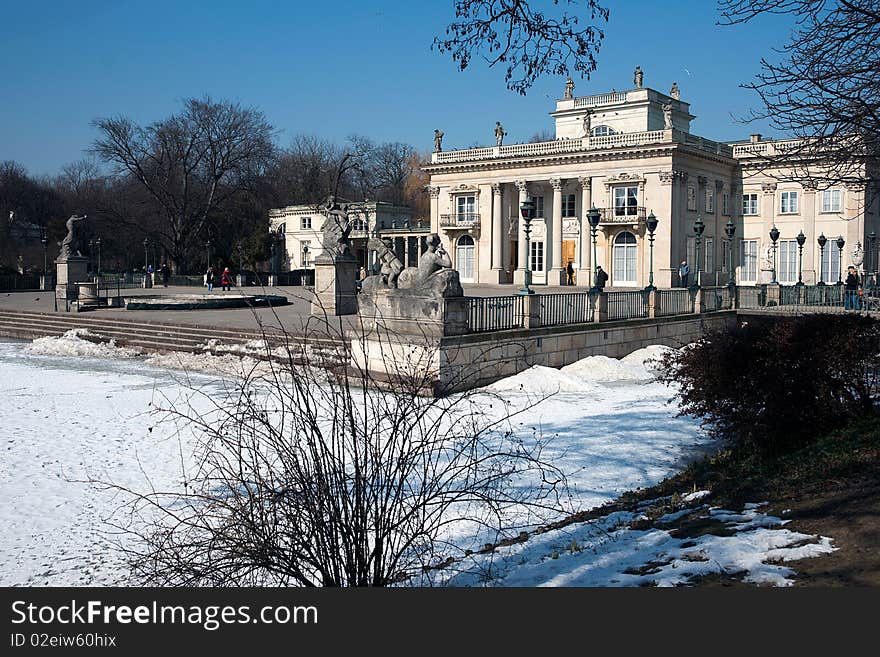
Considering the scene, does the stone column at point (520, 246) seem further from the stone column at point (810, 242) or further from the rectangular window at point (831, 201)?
the rectangular window at point (831, 201)

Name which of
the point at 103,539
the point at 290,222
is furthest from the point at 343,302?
the point at 290,222

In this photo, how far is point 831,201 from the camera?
54000mm

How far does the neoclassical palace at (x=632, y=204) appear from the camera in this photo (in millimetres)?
52594

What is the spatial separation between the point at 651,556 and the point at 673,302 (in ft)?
72.1

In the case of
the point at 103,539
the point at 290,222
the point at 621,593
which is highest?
the point at 290,222

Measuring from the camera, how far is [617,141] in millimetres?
53844

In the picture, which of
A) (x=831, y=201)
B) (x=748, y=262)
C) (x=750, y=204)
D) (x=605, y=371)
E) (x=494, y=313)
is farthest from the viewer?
(x=748, y=262)

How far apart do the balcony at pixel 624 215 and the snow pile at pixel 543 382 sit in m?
36.0

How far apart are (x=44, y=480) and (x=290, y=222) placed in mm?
65750

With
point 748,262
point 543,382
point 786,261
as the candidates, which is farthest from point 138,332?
point 748,262

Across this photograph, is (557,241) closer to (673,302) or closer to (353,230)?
(353,230)

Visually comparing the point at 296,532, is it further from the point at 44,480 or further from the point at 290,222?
the point at 290,222

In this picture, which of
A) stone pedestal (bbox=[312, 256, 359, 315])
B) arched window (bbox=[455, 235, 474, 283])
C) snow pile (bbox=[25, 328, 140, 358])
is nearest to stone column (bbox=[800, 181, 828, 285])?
arched window (bbox=[455, 235, 474, 283])

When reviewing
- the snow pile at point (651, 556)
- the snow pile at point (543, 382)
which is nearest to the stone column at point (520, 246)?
the snow pile at point (543, 382)
